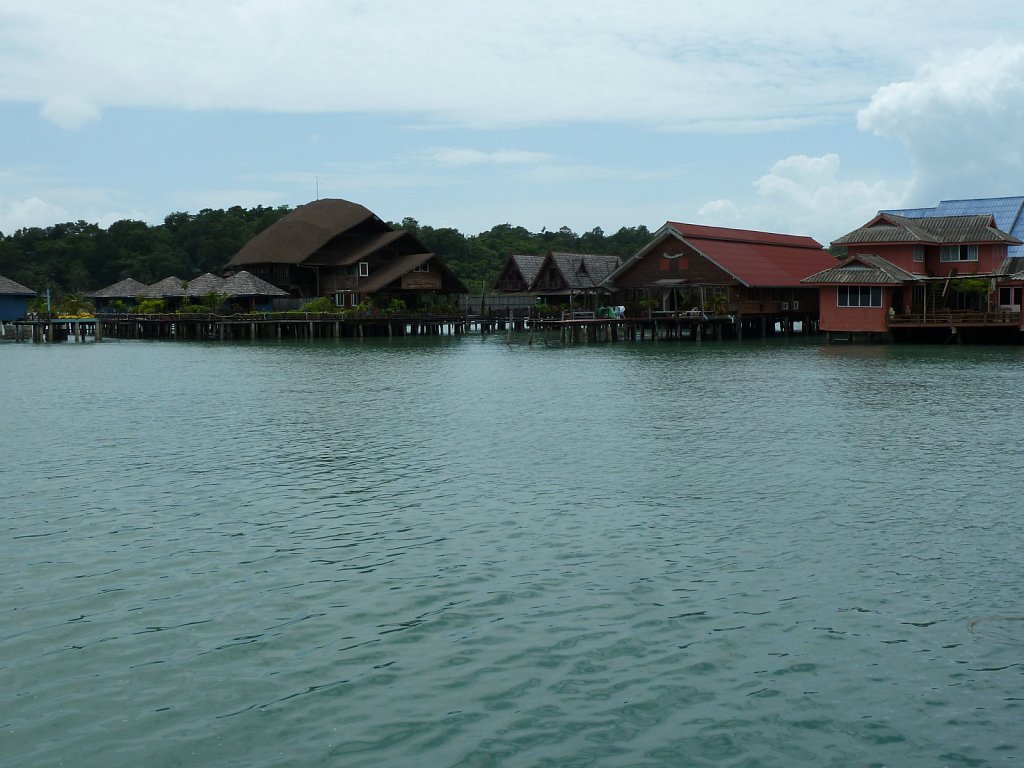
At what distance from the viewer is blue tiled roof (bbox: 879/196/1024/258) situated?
61188 millimetres

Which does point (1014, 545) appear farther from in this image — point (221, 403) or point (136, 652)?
point (221, 403)

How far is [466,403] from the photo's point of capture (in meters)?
31.8

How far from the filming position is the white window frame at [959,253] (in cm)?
5872

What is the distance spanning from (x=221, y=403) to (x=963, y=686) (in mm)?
26637

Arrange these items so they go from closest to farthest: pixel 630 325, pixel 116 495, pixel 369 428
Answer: pixel 116 495 < pixel 369 428 < pixel 630 325

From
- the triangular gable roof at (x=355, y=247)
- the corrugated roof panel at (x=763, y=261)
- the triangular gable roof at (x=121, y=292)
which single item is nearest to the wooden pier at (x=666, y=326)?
the corrugated roof panel at (x=763, y=261)

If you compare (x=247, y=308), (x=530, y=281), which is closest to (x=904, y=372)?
(x=530, y=281)

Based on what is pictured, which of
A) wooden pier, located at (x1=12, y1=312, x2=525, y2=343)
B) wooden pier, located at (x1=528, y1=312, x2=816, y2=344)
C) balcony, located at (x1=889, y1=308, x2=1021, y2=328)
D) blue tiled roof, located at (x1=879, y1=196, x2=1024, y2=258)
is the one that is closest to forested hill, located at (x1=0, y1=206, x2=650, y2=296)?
wooden pier, located at (x1=12, y1=312, x2=525, y2=343)

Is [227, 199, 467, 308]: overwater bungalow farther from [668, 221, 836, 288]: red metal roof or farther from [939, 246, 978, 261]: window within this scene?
[939, 246, 978, 261]: window

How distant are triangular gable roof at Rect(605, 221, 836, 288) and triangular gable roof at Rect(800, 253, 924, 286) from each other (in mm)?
8152

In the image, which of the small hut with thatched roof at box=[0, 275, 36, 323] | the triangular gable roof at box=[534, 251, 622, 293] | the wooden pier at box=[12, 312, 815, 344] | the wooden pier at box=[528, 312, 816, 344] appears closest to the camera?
the wooden pier at box=[528, 312, 816, 344]

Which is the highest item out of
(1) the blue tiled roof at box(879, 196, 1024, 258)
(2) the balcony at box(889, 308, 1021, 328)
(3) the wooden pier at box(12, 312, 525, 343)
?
(1) the blue tiled roof at box(879, 196, 1024, 258)

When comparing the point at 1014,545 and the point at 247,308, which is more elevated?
the point at 247,308

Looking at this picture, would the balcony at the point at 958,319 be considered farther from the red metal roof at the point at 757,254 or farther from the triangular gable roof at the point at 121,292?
the triangular gable roof at the point at 121,292
